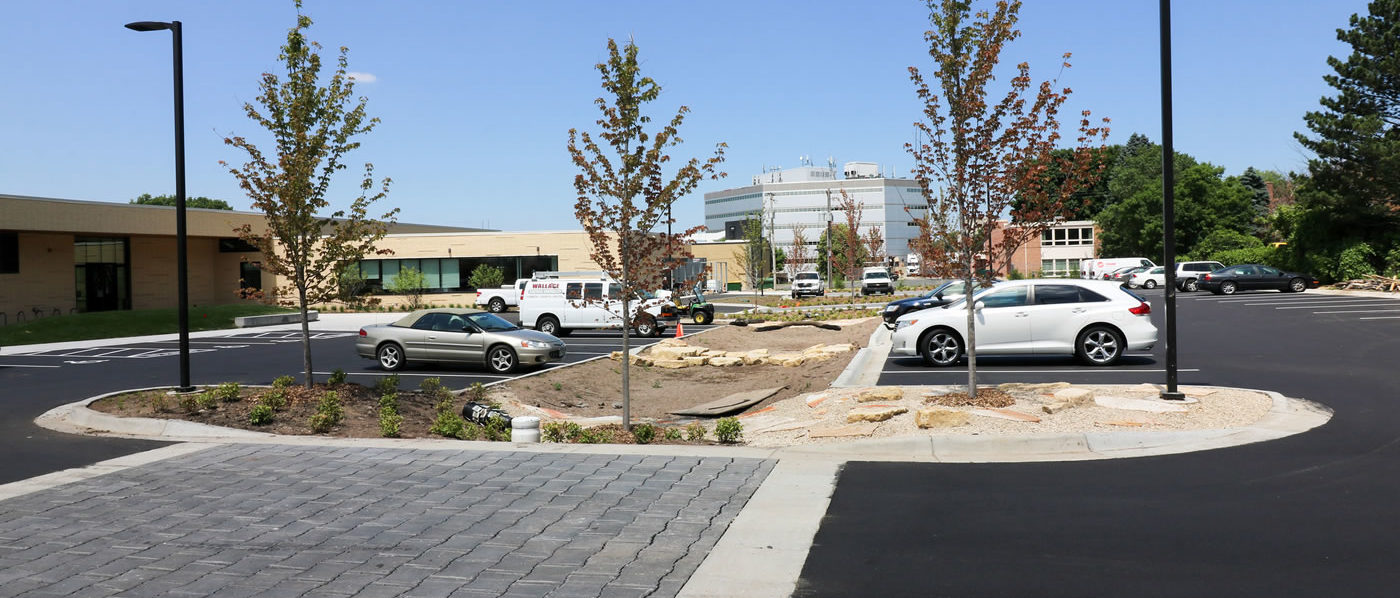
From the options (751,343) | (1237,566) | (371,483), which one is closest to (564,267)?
(751,343)

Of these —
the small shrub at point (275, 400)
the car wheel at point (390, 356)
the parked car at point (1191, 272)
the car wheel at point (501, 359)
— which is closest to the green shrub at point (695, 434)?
the small shrub at point (275, 400)

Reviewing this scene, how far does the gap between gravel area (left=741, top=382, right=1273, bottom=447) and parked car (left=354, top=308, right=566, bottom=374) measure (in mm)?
8168

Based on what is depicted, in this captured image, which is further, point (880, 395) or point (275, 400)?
point (275, 400)

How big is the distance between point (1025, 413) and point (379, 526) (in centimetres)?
692

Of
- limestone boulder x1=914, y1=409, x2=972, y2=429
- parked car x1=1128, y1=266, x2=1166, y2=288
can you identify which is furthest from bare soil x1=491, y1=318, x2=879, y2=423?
parked car x1=1128, y1=266, x2=1166, y2=288

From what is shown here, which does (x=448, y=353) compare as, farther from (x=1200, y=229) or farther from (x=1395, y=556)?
(x=1200, y=229)

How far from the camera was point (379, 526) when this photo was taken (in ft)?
22.9

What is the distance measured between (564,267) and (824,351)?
34.9 meters

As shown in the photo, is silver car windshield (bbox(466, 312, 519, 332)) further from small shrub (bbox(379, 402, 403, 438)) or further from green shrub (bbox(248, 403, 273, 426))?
small shrub (bbox(379, 402, 403, 438))

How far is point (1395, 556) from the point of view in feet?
19.1

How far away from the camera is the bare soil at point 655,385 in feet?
53.0

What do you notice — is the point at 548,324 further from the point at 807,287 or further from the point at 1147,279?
the point at 1147,279

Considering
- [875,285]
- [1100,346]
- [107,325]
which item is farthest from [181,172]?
[875,285]

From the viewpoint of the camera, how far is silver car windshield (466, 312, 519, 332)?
20.5m
